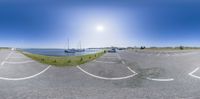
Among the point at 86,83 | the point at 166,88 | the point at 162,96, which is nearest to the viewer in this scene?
the point at 162,96

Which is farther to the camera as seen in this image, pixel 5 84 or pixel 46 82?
pixel 46 82

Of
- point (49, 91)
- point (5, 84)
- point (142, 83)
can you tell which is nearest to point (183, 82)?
point (142, 83)

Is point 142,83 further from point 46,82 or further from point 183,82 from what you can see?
point 46,82

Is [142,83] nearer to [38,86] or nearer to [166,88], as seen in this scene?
[166,88]

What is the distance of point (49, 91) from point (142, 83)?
9.71ft

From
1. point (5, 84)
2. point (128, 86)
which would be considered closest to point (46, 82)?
point (5, 84)

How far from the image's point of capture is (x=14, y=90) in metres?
3.88

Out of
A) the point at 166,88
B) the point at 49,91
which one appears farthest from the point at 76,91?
the point at 166,88

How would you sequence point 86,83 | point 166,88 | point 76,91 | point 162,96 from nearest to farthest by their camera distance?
point 162,96 < point 76,91 < point 166,88 < point 86,83

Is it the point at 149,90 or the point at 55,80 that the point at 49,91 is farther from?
the point at 149,90

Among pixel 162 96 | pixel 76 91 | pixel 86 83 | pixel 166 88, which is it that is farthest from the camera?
pixel 86 83

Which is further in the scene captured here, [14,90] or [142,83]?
[142,83]

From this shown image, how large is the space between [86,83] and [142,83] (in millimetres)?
1881

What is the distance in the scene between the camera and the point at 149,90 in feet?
13.5
